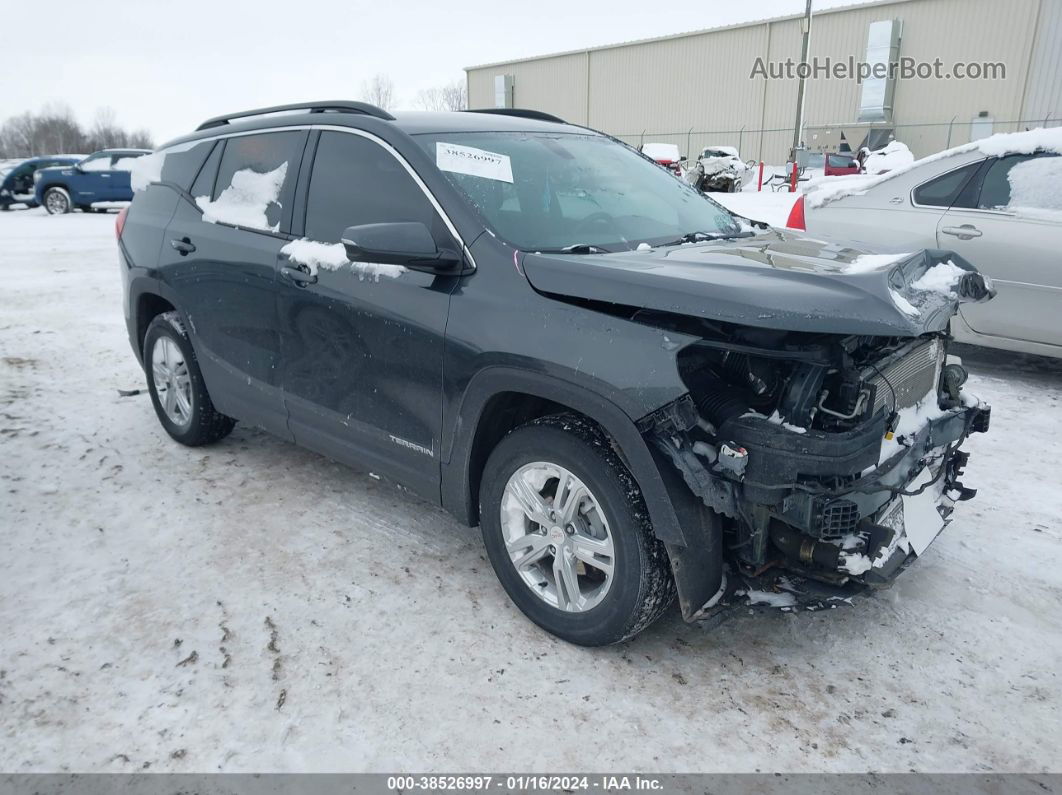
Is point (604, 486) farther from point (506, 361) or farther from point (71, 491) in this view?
point (71, 491)

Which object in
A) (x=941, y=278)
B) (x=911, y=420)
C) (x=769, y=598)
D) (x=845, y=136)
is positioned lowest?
(x=769, y=598)

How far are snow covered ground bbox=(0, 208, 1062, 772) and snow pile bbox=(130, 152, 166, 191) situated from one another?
1.75 metres

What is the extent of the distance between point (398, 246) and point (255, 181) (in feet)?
4.93

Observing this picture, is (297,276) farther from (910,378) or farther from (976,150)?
(976,150)

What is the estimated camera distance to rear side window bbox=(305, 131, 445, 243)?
3102 millimetres

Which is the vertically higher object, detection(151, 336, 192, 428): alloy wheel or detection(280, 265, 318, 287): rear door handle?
detection(280, 265, 318, 287): rear door handle

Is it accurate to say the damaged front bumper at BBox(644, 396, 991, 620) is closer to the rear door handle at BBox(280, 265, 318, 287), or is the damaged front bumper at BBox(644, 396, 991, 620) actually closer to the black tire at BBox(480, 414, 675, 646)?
the black tire at BBox(480, 414, 675, 646)

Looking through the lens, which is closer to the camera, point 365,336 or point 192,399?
point 365,336

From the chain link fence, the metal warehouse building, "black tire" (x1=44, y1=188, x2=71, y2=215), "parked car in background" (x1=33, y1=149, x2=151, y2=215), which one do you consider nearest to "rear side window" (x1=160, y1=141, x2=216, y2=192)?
"parked car in background" (x1=33, y1=149, x2=151, y2=215)

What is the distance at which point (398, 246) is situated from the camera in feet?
9.09

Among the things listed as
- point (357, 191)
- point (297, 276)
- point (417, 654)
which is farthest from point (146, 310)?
point (417, 654)

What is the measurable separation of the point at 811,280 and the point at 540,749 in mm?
1600

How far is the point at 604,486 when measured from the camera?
253 centimetres

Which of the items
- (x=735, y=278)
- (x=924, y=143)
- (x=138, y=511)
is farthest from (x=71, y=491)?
(x=924, y=143)
